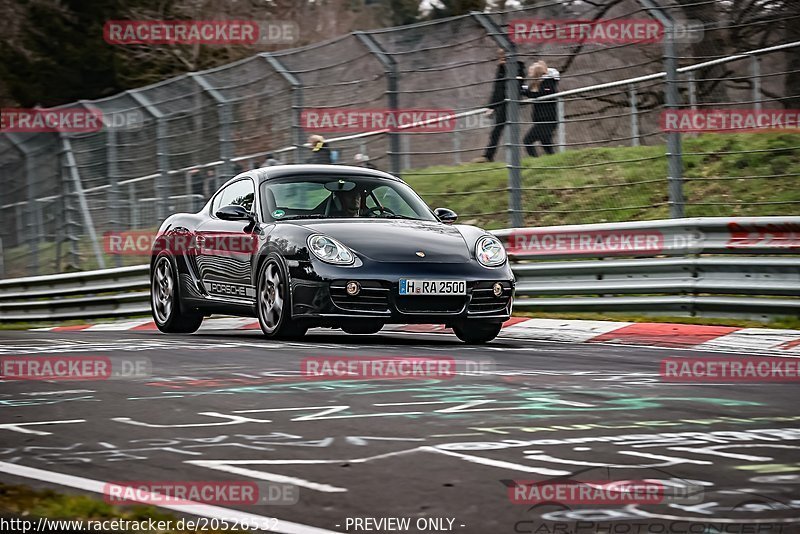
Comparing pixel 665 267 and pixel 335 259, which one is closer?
pixel 335 259

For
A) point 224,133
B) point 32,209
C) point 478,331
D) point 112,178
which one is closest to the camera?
point 478,331

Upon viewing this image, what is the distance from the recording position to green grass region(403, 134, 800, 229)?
475 inches

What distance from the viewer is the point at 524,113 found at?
13.4m

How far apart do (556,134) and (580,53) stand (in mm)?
783

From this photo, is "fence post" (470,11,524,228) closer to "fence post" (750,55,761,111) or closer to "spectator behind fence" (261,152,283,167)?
"fence post" (750,55,761,111)

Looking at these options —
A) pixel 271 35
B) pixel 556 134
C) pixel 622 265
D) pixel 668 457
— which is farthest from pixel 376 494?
pixel 271 35

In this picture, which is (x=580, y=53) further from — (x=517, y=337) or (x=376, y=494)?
(x=376, y=494)

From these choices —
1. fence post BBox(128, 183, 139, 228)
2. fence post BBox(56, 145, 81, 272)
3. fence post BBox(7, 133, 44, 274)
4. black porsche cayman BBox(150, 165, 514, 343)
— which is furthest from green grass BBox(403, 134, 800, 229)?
fence post BBox(7, 133, 44, 274)

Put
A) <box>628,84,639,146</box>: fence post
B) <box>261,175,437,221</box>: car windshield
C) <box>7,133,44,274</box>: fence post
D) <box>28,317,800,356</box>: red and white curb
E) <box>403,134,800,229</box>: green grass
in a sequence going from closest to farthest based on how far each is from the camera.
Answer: <box>28,317,800,356</box>: red and white curb → <box>261,175,437,221</box>: car windshield → <box>403,134,800,229</box>: green grass → <box>628,84,639,146</box>: fence post → <box>7,133,44,274</box>: fence post

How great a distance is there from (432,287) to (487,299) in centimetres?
51

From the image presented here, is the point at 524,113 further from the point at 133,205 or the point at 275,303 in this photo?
the point at 133,205

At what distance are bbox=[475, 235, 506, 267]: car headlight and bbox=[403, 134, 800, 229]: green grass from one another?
7.62 feet

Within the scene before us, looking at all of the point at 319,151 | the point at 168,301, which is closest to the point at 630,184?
the point at 168,301

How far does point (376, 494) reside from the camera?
14.6 ft
